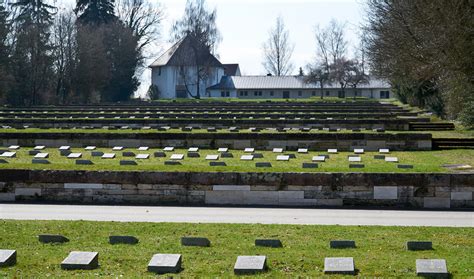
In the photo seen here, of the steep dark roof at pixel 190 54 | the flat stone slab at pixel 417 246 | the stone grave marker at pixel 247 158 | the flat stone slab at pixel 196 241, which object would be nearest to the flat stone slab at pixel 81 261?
the flat stone slab at pixel 196 241

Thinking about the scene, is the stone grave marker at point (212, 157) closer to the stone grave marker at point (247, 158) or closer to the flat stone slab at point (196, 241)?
the stone grave marker at point (247, 158)

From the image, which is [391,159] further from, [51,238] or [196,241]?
[51,238]

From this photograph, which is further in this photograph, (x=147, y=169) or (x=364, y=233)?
(x=147, y=169)

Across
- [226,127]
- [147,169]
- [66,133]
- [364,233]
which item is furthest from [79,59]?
[364,233]

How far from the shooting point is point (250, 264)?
29.4 feet

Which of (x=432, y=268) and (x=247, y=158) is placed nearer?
(x=432, y=268)

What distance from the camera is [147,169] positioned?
51.5 feet

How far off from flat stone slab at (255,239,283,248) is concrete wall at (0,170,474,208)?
4.52 m

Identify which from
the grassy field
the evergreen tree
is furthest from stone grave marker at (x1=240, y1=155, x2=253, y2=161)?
the evergreen tree

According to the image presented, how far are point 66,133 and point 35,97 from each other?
3741 cm

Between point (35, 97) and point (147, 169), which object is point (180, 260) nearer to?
point (147, 169)

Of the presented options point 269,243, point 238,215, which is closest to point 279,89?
point 238,215

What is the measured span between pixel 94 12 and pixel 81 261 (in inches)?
2894

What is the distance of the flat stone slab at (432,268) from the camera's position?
27.8ft
